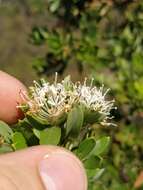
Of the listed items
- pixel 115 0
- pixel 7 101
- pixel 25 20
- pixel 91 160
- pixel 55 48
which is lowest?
pixel 91 160

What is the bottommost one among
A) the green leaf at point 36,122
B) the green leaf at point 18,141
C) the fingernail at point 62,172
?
the fingernail at point 62,172

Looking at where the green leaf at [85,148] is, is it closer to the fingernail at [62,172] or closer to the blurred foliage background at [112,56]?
the fingernail at [62,172]

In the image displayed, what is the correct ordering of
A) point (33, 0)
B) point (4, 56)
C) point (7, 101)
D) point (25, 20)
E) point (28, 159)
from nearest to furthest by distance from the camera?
point (28, 159)
point (7, 101)
point (33, 0)
point (4, 56)
point (25, 20)

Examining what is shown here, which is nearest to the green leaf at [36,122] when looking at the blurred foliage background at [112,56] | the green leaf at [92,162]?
the green leaf at [92,162]

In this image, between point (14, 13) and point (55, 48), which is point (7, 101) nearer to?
point (55, 48)

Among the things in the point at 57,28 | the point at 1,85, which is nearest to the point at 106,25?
the point at 57,28

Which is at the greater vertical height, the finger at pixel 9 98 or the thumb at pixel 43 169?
the finger at pixel 9 98
